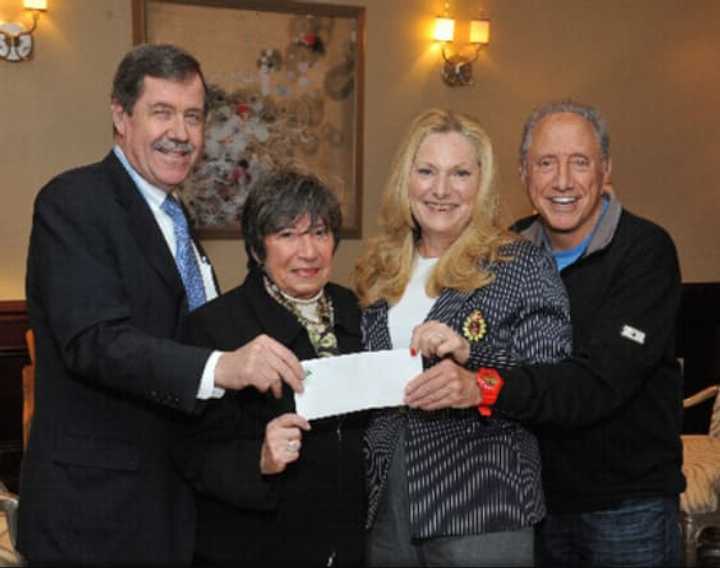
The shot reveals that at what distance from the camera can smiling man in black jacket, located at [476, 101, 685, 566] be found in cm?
193

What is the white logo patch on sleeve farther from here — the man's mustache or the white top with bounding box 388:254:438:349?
the man's mustache

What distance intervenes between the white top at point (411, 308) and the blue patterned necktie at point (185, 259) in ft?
1.55

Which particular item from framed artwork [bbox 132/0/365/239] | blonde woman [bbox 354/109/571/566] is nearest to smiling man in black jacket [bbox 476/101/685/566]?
blonde woman [bbox 354/109/571/566]

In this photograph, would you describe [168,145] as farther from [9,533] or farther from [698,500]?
[698,500]

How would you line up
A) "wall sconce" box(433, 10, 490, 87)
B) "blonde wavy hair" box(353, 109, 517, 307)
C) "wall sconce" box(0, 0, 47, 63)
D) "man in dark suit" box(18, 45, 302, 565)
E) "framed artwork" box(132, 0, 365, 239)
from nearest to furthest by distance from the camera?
1. "man in dark suit" box(18, 45, 302, 565)
2. "blonde wavy hair" box(353, 109, 517, 307)
3. "wall sconce" box(0, 0, 47, 63)
4. "framed artwork" box(132, 0, 365, 239)
5. "wall sconce" box(433, 10, 490, 87)

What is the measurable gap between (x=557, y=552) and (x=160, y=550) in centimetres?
96

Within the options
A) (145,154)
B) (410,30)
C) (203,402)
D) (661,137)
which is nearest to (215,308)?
(203,402)

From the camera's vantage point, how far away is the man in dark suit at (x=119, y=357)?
178cm

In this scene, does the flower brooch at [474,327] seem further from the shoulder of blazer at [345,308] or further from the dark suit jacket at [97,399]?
the dark suit jacket at [97,399]

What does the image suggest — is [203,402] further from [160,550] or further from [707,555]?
[707,555]

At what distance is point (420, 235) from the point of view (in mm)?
2234

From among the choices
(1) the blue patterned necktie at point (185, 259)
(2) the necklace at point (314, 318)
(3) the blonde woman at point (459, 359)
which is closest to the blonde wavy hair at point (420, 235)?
(3) the blonde woman at point (459, 359)

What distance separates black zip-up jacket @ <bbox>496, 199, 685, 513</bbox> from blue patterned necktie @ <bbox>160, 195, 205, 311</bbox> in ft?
2.53

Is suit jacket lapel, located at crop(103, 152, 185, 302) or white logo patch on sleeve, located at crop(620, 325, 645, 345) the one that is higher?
suit jacket lapel, located at crop(103, 152, 185, 302)
